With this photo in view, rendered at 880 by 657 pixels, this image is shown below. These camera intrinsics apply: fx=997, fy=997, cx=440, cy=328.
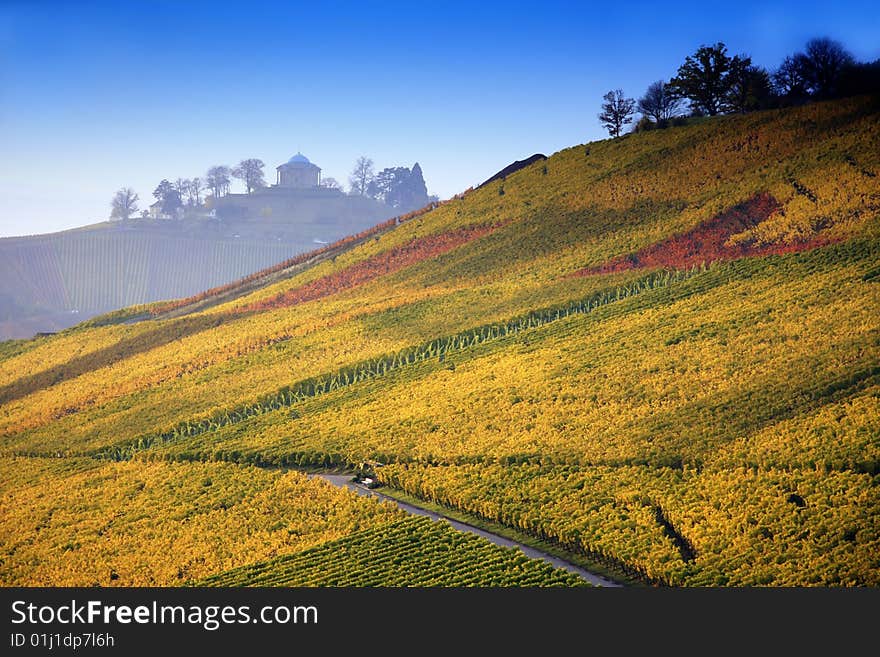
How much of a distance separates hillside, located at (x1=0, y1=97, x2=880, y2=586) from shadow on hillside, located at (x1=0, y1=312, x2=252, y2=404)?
0.30 m

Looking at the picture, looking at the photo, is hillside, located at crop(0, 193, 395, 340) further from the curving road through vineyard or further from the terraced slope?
the terraced slope

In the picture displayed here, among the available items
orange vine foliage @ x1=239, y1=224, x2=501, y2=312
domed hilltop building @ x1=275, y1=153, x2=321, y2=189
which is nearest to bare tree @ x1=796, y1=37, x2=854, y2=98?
orange vine foliage @ x1=239, y1=224, x2=501, y2=312

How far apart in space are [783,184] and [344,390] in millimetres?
25005

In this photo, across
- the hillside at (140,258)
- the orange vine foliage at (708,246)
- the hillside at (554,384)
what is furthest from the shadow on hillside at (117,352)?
the hillside at (140,258)

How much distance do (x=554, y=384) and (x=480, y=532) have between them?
10.9m

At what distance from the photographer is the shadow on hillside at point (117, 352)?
53941mm

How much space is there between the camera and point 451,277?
188ft

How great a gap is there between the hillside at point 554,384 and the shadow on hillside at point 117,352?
30cm

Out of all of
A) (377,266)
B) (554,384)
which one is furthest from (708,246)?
(377,266)

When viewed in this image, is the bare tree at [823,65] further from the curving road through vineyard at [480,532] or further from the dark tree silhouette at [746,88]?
the curving road through vineyard at [480,532]

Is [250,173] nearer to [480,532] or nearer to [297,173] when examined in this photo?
[297,173]

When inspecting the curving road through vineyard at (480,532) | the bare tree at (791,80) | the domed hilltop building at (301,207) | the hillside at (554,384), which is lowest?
the curving road through vineyard at (480,532)

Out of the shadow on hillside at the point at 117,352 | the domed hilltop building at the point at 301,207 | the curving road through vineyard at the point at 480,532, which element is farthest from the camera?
the domed hilltop building at the point at 301,207

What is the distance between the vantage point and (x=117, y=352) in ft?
188
